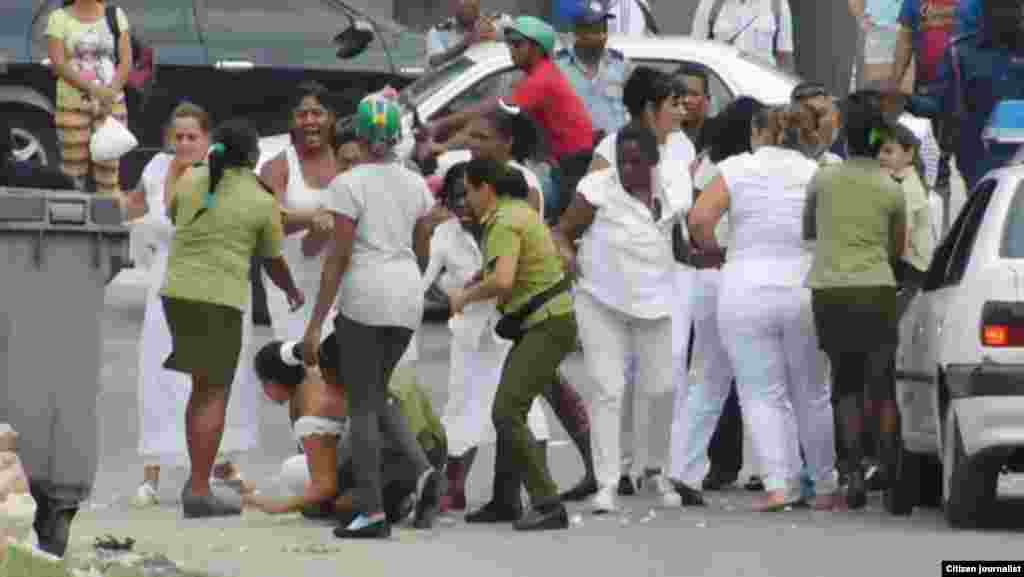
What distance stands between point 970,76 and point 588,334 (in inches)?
160

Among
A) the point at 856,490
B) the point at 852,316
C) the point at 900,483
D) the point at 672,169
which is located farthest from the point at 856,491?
the point at 672,169

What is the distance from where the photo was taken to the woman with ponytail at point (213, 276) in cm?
1399

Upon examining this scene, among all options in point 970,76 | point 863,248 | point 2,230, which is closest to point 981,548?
point 863,248

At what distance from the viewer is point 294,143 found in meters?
15.4

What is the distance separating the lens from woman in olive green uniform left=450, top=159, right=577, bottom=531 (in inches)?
538

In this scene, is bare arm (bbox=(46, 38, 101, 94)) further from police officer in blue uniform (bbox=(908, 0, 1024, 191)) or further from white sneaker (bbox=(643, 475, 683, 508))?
white sneaker (bbox=(643, 475, 683, 508))

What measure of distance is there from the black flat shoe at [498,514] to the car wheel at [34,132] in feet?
31.8

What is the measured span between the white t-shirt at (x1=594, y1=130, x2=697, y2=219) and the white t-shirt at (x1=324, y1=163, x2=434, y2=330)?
124 centimetres

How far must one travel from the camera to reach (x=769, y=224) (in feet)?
47.7

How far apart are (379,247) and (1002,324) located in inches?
93.9

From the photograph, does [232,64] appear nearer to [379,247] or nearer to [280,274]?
[280,274]

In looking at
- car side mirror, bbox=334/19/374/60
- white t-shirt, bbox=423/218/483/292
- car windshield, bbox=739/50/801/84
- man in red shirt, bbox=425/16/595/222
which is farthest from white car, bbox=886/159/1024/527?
car side mirror, bbox=334/19/374/60

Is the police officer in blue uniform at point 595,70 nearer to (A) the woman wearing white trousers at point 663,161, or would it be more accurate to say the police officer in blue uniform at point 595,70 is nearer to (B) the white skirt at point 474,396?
(A) the woman wearing white trousers at point 663,161

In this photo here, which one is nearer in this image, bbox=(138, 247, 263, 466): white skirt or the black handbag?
the black handbag
